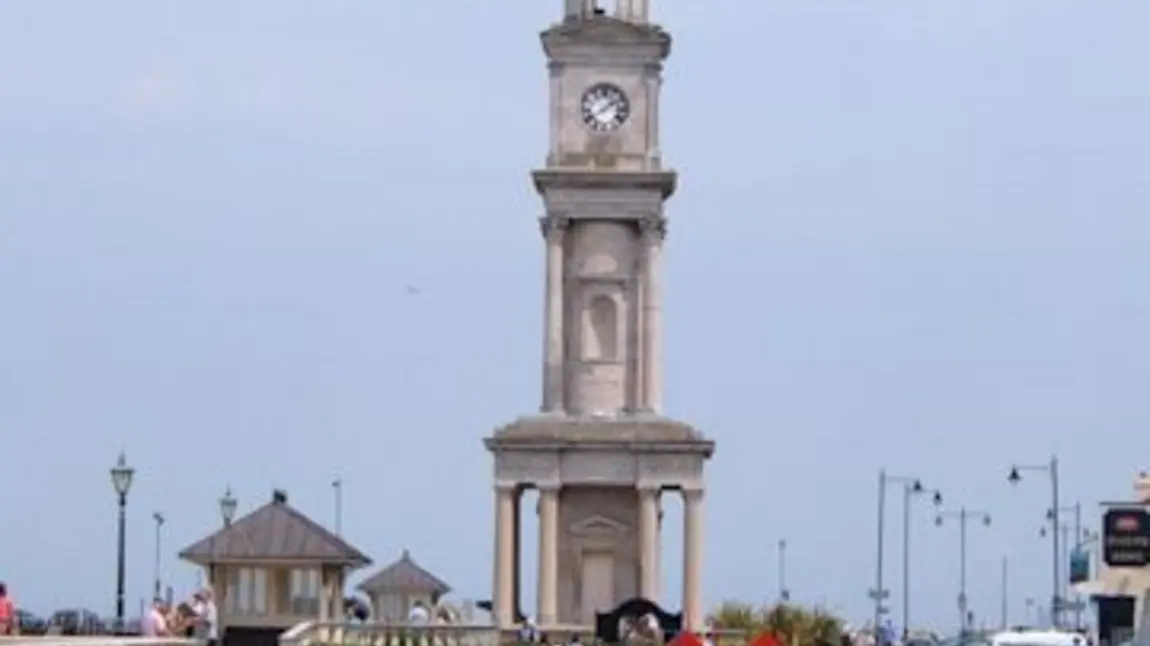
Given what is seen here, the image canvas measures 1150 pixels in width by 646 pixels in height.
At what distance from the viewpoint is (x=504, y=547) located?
10794 cm

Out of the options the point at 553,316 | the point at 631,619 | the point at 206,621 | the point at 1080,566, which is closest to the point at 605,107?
the point at 553,316

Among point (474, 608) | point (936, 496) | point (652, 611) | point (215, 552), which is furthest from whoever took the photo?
point (936, 496)

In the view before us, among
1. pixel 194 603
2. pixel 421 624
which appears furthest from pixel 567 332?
pixel 194 603

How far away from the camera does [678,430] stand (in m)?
107

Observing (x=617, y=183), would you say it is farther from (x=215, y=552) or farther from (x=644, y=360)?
(x=215, y=552)

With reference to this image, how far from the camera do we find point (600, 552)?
107062 millimetres

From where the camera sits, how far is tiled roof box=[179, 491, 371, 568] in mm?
72438

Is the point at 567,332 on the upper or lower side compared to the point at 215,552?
upper

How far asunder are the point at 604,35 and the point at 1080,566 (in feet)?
74.1

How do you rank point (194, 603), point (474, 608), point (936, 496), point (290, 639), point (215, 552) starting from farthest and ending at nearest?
point (936, 496) → point (474, 608) → point (215, 552) → point (194, 603) → point (290, 639)

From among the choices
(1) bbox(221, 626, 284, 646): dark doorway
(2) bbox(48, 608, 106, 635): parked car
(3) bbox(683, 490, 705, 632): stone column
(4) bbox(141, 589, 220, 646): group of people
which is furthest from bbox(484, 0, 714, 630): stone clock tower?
(4) bbox(141, 589, 220, 646): group of people

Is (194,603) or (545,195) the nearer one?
(194,603)

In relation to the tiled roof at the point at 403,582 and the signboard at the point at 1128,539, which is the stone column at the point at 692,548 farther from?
the signboard at the point at 1128,539

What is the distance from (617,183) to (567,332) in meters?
4.96
